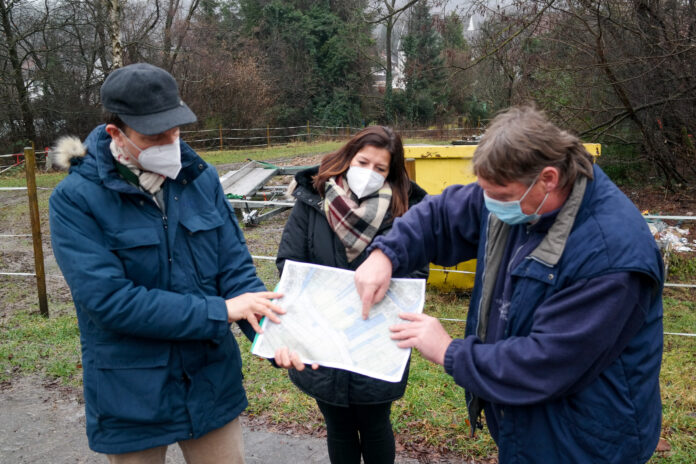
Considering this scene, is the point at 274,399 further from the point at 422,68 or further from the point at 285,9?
the point at 285,9

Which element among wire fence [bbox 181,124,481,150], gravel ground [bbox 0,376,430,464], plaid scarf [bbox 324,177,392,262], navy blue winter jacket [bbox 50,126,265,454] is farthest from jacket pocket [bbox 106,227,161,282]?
wire fence [bbox 181,124,481,150]

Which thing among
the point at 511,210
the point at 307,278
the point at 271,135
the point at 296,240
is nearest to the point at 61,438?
the point at 296,240

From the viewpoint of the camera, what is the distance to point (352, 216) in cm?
275

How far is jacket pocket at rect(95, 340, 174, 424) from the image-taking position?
207cm

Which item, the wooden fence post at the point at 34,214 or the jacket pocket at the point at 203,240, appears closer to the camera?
the jacket pocket at the point at 203,240

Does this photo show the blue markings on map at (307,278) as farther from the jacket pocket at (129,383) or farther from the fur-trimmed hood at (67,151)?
the fur-trimmed hood at (67,151)

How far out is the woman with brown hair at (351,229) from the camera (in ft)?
8.87

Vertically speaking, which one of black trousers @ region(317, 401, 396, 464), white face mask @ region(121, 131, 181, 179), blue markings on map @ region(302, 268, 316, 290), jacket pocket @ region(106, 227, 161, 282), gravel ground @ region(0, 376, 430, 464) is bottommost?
gravel ground @ region(0, 376, 430, 464)

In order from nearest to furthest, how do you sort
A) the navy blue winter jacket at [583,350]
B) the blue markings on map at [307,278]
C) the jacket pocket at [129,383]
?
1. the navy blue winter jacket at [583,350]
2. the jacket pocket at [129,383]
3. the blue markings on map at [307,278]

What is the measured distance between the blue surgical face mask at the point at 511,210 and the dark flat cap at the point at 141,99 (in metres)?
1.15

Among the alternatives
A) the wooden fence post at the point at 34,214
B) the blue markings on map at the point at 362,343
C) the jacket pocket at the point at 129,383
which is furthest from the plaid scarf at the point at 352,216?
the wooden fence post at the point at 34,214

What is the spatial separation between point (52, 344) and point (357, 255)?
4095 millimetres

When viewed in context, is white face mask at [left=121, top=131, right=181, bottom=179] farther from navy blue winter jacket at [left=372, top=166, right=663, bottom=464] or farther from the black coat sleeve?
navy blue winter jacket at [left=372, top=166, right=663, bottom=464]

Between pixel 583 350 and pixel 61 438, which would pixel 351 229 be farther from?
pixel 61 438
